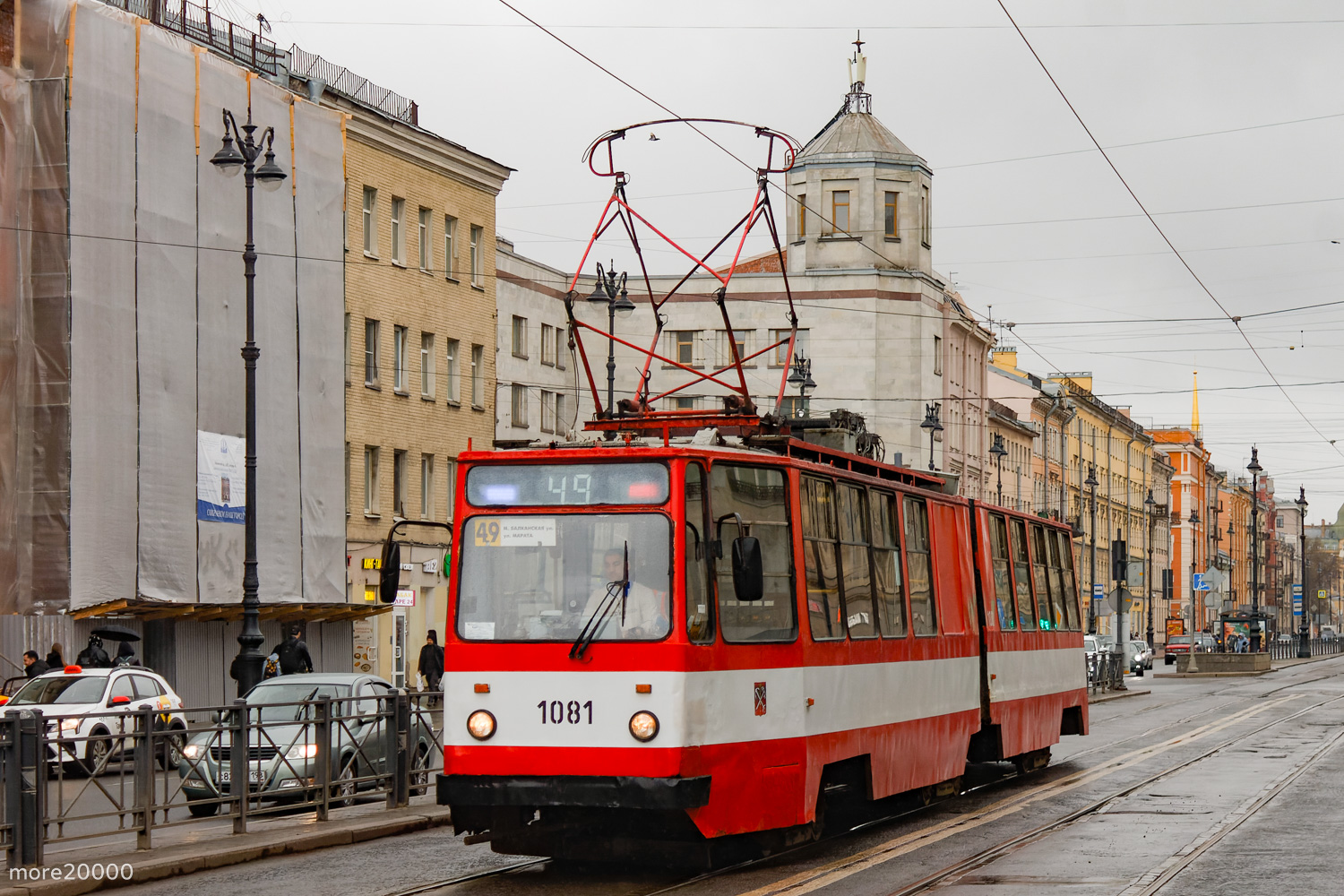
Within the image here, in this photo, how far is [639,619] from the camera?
12625mm

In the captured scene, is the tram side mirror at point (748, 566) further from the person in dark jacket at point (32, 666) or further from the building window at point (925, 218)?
the building window at point (925, 218)

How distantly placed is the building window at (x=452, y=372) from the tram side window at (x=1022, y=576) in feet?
104

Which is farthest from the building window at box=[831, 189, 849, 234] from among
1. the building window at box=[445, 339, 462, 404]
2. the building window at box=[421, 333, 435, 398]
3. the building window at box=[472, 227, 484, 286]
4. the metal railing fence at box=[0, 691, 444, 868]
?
the metal railing fence at box=[0, 691, 444, 868]

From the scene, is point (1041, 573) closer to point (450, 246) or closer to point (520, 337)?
point (450, 246)

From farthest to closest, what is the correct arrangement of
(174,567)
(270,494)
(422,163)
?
(422,163), (270,494), (174,567)

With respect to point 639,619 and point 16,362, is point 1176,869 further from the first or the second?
point 16,362

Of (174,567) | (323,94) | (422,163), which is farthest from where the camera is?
(422,163)

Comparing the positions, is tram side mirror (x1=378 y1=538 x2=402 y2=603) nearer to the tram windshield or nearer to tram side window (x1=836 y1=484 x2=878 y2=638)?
the tram windshield

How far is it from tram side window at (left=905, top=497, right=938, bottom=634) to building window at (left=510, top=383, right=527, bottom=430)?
140ft

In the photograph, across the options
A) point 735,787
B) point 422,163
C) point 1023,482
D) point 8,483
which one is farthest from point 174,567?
point 1023,482

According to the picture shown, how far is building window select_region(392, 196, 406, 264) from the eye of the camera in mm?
48844

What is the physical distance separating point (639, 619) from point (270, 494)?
30111 millimetres

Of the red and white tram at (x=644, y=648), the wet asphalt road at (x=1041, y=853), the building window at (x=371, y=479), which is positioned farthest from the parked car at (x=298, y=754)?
the building window at (x=371, y=479)

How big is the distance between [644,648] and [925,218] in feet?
223
